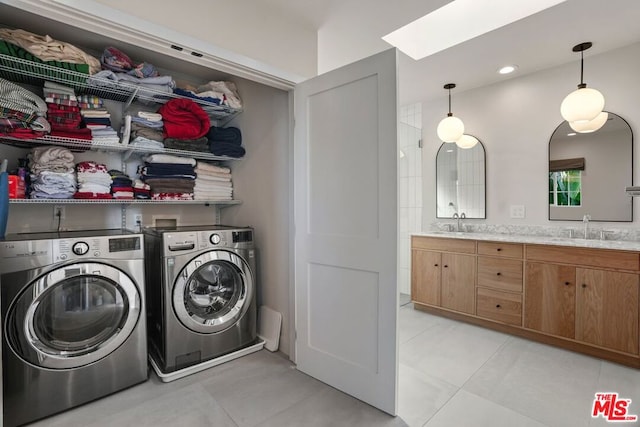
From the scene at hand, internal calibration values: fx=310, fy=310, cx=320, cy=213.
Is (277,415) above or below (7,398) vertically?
below

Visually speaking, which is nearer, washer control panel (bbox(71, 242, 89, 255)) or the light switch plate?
washer control panel (bbox(71, 242, 89, 255))

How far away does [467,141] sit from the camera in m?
3.43

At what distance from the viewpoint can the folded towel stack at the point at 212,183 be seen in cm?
261

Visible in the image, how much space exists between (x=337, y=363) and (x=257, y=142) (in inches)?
70.5

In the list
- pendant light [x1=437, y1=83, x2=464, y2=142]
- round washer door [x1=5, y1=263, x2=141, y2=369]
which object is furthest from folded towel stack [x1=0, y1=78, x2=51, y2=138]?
pendant light [x1=437, y1=83, x2=464, y2=142]

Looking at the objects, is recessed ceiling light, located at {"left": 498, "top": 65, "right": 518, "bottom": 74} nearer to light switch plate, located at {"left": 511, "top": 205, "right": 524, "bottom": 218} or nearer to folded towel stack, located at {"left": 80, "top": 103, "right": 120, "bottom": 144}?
light switch plate, located at {"left": 511, "top": 205, "right": 524, "bottom": 218}

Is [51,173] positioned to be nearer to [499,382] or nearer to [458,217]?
[499,382]

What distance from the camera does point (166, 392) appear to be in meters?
1.89

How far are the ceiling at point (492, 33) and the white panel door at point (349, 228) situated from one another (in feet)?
1.56

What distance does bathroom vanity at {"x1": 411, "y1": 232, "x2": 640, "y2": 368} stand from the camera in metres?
2.22

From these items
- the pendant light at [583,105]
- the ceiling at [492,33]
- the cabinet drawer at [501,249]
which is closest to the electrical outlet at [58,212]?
the ceiling at [492,33]

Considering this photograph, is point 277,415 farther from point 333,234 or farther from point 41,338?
point 41,338

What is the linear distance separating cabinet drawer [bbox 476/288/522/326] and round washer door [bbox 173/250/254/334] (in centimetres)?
214

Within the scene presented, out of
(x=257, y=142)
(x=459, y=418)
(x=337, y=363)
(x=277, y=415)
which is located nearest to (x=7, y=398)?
(x=277, y=415)
